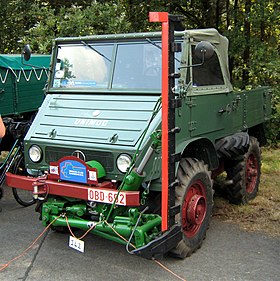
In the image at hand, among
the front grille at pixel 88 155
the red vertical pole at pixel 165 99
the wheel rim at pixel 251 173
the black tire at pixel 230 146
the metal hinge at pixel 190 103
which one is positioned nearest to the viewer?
the red vertical pole at pixel 165 99

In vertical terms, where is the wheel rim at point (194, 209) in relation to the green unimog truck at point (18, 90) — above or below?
below

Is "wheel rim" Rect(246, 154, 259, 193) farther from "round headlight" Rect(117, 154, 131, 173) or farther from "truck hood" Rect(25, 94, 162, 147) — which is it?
"round headlight" Rect(117, 154, 131, 173)

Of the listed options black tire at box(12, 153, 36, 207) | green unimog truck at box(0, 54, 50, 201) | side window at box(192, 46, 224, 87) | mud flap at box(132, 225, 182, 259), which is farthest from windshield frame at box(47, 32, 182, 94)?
green unimog truck at box(0, 54, 50, 201)

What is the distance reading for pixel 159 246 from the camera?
382 cm

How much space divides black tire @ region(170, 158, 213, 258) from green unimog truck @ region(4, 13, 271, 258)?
1 cm

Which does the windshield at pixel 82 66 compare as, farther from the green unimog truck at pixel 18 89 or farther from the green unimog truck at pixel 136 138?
the green unimog truck at pixel 18 89

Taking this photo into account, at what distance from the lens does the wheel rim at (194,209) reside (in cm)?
450

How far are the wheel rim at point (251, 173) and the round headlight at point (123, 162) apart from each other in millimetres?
2848

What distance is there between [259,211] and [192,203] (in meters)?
1.95

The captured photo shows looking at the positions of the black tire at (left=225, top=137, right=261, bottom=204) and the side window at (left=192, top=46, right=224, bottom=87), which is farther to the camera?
the black tire at (left=225, top=137, right=261, bottom=204)

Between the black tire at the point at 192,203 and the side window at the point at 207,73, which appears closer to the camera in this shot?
the black tire at the point at 192,203

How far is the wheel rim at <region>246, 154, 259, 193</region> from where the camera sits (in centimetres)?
652

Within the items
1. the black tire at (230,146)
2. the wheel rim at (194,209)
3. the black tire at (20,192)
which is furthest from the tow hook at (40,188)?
the black tire at (230,146)

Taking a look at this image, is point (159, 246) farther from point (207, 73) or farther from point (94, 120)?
point (207, 73)
